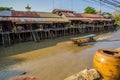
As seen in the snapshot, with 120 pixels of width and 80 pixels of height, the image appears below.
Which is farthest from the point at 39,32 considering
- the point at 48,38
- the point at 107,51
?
the point at 107,51

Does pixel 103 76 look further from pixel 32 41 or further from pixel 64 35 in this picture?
pixel 64 35

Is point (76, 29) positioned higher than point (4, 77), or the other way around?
point (76, 29)

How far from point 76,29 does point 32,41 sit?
42.4 ft

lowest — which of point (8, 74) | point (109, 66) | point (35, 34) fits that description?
point (8, 74)

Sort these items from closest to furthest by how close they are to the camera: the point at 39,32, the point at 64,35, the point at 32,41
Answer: the point at 32,41 → the point at 39,32 → the point at 64,35

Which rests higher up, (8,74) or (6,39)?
(6,39)

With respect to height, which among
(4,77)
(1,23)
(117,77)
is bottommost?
(4,77)

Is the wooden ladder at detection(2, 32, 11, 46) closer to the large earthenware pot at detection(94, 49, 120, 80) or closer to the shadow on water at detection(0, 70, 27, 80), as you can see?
the shadow on water at detection(0, 70, 27, 80)

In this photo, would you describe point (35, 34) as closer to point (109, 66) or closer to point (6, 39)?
point (6, 39)

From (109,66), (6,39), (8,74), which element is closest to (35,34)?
(6,39)

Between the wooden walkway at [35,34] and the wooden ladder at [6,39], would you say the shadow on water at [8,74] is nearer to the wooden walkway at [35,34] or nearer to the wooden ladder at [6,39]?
the wooden walkway at [35,34]

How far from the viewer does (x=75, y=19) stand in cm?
3419

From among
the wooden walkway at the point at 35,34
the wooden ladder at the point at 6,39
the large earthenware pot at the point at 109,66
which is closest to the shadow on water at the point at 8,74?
the large earthenware pot at the point at 109,66

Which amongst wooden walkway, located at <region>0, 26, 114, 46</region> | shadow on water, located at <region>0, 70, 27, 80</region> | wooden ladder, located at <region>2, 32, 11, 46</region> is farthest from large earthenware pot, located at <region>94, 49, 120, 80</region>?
wooden ladder, located at <region>2, 32, 11, 46</region>
